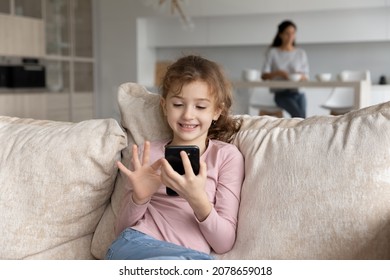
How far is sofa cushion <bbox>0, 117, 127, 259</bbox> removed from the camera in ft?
5.62

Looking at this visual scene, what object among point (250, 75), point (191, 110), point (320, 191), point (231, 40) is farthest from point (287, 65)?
point (320, 191)

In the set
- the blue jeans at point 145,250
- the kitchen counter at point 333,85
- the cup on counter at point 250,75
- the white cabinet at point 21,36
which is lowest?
the blue jeans at point 145,250

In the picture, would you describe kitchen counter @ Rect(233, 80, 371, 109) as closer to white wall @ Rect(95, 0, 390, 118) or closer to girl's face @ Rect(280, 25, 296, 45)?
girl's face @ Rect(280, 25, 296, 45)

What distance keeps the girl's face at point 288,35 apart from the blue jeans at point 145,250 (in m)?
4.22

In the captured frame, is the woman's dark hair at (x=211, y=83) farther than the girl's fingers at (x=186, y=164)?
Yes

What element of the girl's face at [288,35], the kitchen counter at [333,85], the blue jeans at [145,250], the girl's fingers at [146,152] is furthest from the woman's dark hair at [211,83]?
the girl's face at [288,35]

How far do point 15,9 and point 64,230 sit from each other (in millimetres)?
4872

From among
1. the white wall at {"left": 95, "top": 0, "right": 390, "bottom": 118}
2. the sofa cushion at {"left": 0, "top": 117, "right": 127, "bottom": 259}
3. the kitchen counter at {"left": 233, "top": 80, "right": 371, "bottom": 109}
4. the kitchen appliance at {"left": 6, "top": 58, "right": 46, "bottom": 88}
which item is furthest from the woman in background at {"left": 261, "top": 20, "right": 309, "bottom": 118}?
the sofa cushion at {"left": 0, "top": 117, "right": 127, "bottom": 259}

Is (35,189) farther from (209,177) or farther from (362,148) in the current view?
(362,148)

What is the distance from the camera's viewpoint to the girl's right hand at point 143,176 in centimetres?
148

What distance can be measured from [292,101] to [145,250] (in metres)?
4.34

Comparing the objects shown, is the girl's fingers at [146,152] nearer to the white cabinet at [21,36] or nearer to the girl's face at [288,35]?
the girl's face at [288,35]
